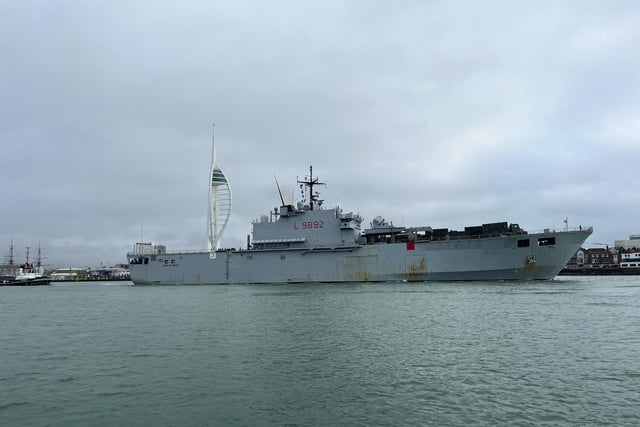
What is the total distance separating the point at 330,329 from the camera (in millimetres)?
16219

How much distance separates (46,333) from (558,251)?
37.7 m

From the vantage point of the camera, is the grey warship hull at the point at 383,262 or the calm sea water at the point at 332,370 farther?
the grey warship hull at the point at 383,262

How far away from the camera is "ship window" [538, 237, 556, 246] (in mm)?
37188

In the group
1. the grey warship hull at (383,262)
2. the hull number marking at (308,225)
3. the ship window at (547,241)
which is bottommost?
the grey warship hull at (383,262)

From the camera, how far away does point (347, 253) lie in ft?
145

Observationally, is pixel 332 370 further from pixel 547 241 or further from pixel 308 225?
pixel 308 225

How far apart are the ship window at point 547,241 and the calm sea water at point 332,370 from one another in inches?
723

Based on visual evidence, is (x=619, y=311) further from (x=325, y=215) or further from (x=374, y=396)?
(x=325, y=215)

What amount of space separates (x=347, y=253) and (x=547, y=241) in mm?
18399

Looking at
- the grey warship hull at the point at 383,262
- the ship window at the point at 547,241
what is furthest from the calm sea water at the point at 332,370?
the grey warship hull at the point at 383,262

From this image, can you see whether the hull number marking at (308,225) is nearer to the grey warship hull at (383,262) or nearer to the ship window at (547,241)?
the grey warship hull at (383,262)

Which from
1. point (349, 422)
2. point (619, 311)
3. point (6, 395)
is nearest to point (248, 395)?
point (349, 422)

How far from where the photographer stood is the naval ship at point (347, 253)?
126 feet

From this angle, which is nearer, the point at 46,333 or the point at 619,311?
the point at 46,333
